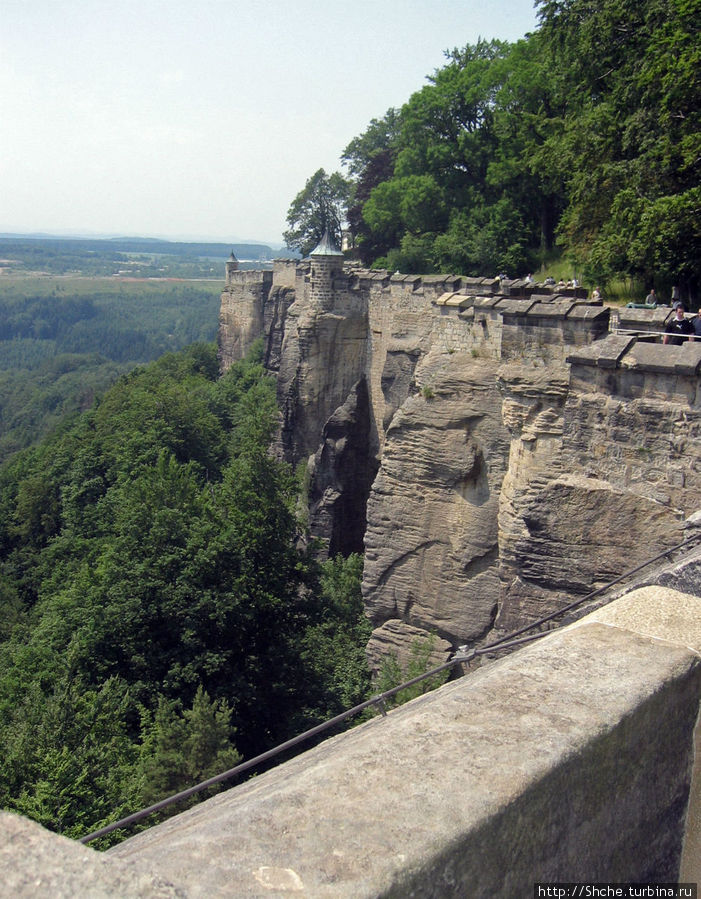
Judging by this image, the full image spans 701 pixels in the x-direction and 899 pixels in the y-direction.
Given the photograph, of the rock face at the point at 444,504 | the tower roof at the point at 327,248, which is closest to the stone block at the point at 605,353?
the rock face at the point at 444,504

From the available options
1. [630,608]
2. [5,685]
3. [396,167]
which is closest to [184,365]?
[396,167]

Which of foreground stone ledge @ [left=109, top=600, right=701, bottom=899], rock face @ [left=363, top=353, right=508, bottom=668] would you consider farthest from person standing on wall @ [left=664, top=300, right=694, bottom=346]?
foreground stone ledge @ [left=109, top=600, right=701, bottom=899]

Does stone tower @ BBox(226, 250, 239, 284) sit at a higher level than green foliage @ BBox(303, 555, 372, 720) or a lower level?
higher

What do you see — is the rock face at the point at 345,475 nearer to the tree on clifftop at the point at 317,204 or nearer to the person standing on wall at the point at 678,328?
the person standing on wall at the point at 678,328

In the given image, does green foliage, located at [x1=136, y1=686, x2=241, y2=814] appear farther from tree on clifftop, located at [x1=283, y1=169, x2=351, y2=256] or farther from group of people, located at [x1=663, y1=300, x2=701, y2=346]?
tree on clifftop, located at [x1=283, y1=169, x2=351, y2=256]

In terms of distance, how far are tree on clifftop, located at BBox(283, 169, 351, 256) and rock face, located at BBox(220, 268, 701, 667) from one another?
3021cm

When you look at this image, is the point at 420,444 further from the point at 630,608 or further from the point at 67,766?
the point at 630,608

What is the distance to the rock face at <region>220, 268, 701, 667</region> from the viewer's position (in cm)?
970

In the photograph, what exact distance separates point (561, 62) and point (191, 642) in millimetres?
18240

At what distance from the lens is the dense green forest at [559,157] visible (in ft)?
52.7

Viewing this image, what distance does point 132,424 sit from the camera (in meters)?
35.6

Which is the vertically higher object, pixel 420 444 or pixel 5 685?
pixel 420 444

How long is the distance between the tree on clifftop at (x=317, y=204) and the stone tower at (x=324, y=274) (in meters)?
30.0

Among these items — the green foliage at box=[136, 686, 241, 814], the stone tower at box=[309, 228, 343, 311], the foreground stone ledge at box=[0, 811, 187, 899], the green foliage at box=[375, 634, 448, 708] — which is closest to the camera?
the foreground stone ledge at box=[0, 811, 187, 899]
